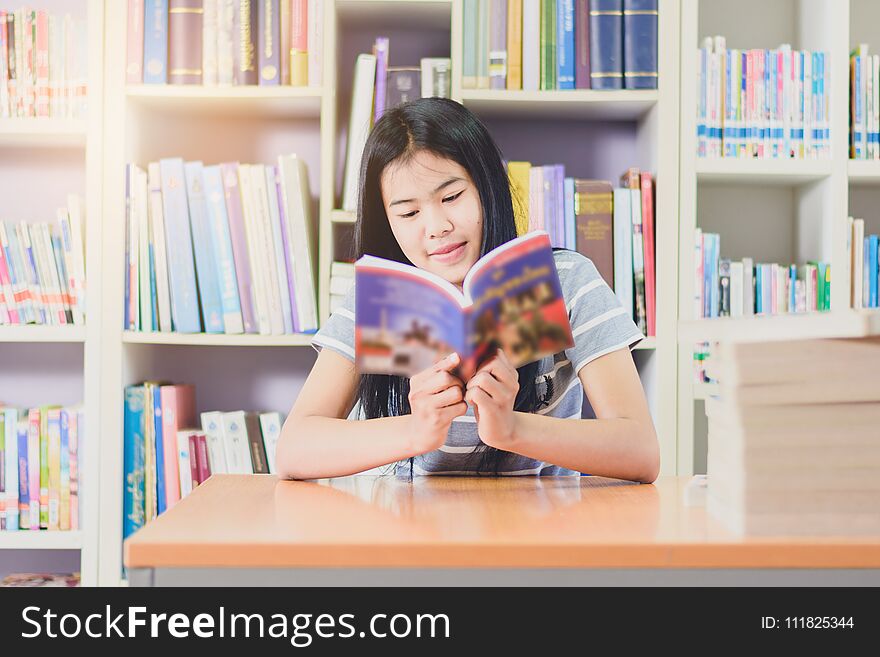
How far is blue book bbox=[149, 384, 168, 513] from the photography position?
1.78 m

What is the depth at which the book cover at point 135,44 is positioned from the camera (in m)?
1.76

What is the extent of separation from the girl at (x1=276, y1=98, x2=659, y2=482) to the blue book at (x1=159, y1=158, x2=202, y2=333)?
567 mm

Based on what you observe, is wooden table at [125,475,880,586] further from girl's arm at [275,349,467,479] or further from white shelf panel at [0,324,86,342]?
white shelf panel at [0,324,86,342]

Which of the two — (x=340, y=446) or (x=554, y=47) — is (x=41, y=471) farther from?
(x=554, y=47)

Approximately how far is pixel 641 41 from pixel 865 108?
1.66 ft

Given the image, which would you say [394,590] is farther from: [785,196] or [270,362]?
[785,196]

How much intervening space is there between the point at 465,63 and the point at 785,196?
855 mm

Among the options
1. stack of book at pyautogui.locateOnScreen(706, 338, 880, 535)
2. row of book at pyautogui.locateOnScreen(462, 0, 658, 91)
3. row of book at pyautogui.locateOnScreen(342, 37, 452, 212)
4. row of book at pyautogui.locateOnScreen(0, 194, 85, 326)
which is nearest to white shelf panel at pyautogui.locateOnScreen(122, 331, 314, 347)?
row of book at pyautogui.locateOnScreen(0, 194, 85, 326)

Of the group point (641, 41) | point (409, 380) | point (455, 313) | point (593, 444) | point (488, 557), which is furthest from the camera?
→ point (641, 41)

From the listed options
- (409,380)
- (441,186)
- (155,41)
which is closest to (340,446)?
(409,380)

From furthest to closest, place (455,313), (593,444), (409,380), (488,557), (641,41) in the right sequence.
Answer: (641,41)
(409,380)
(593,444)
(455,313)
(488,557)

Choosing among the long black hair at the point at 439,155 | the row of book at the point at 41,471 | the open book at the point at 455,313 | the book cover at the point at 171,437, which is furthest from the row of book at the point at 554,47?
the row of book at the point at 41,471

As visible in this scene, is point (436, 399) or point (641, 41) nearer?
point (436, 399)

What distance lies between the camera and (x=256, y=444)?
6.00ft
